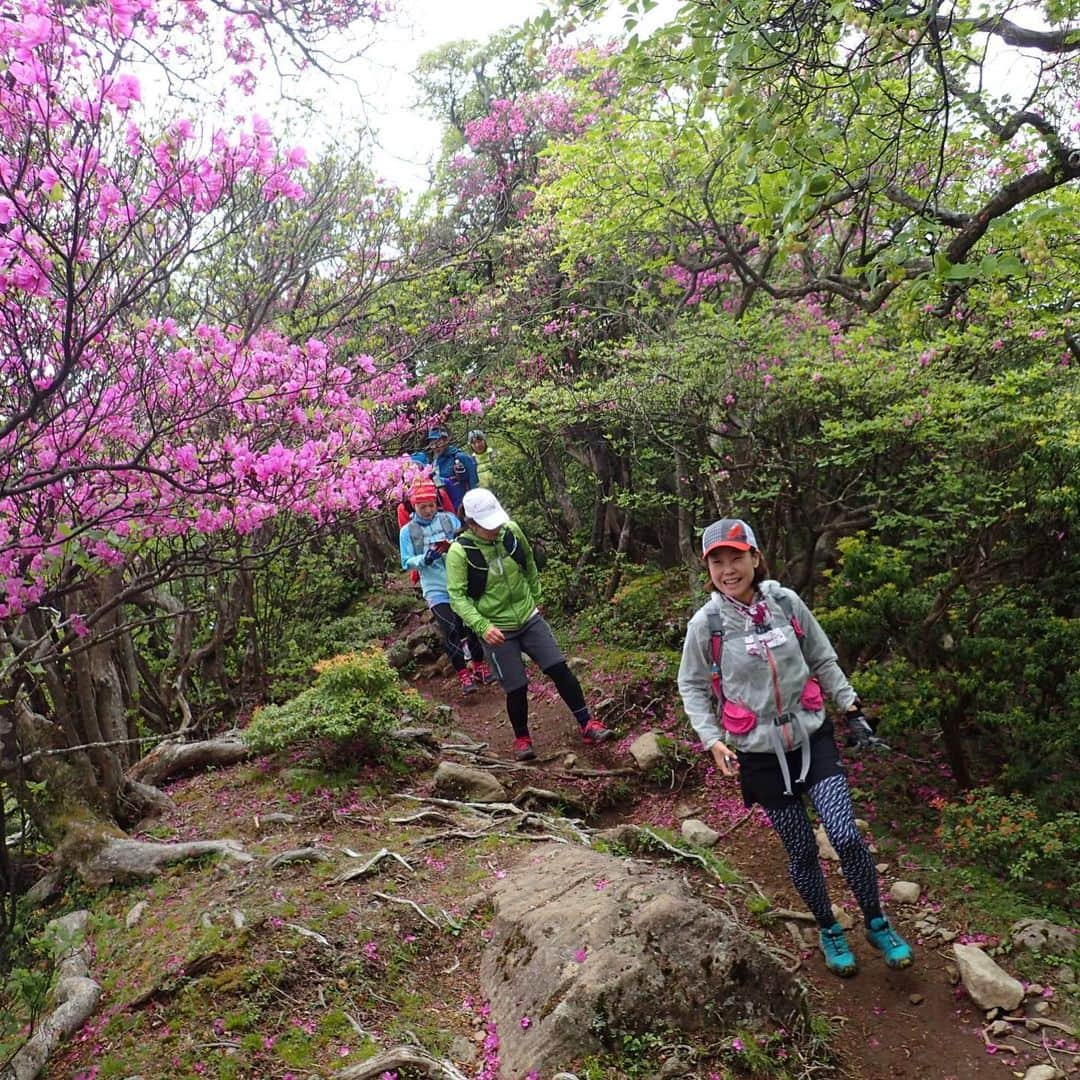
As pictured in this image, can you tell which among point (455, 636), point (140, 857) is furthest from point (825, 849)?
point (455, 636)

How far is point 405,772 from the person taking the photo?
6.10 m

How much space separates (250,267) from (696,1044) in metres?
7.24

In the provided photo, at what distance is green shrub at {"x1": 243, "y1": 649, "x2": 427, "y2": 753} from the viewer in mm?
5898

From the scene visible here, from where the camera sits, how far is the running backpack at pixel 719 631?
3488mm

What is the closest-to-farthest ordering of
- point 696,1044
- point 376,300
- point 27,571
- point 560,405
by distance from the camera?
point 696,1044, point 27,571, point 560,405, point 376,300

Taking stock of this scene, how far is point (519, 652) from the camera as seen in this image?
601 centimetres

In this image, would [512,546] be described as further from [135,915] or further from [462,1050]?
[462,1050]

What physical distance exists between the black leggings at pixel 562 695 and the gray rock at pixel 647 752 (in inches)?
17.3

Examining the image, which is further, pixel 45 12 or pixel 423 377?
pixel 423 377

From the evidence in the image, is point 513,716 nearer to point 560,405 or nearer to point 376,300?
point 560,405

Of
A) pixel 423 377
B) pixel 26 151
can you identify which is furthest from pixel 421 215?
pixel 26 151

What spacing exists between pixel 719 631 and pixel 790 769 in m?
0.66

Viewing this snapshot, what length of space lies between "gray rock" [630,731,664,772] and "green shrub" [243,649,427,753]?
6.06ft

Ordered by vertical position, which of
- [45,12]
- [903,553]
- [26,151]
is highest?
[45,12]
